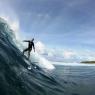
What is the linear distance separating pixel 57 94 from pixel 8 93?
7.81 meters

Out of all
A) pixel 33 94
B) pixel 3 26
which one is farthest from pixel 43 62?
pixel 33 94

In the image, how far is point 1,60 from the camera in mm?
32938

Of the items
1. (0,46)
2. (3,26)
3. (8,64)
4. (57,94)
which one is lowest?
(57,94)

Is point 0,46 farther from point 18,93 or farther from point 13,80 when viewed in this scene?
point 18,93

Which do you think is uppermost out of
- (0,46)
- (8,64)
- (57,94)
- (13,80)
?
(0,46)

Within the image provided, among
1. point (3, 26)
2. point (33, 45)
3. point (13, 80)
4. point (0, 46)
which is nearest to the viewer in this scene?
point (13, 80)

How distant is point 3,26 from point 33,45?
18241mm

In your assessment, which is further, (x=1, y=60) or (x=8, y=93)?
(x=1, y=60)

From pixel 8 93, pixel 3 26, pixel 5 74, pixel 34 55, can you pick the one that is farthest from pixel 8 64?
pixel 34 55

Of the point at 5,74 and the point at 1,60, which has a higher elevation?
the point at 1,60

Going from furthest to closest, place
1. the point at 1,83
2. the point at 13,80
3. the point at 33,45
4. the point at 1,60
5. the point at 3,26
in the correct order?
the point at 3,26 → the point at 33,45 → the point at 1,60 → the point at 13,80 → the point at 1,83

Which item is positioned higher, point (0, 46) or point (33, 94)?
point (0, 46)

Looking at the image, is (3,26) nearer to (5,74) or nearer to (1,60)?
(1,60)

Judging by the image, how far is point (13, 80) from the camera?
1122 inches
